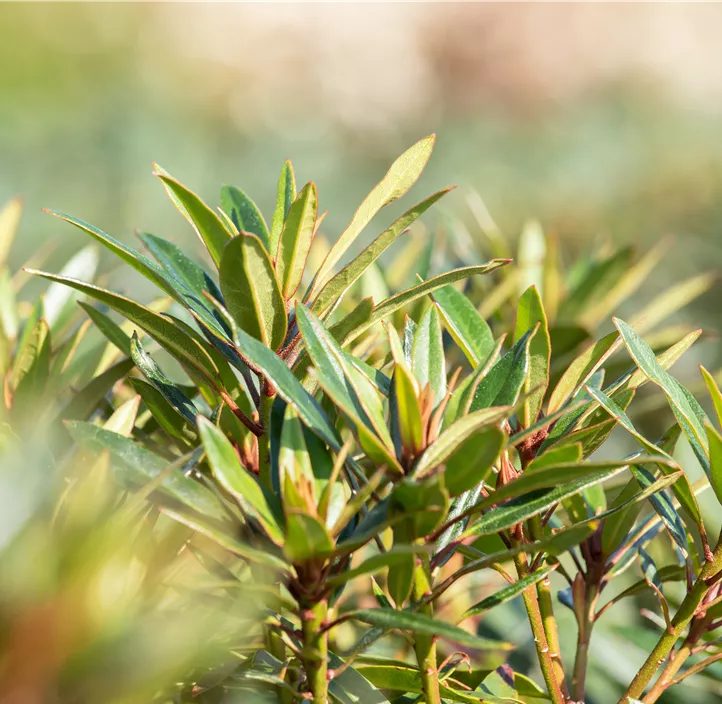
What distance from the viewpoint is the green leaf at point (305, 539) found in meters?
0.34

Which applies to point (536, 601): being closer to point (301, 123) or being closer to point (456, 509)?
point (456, 509)

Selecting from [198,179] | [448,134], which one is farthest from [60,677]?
[448,134]

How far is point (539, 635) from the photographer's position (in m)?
0.48

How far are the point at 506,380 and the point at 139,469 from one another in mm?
191

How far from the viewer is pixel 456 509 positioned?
49 cm

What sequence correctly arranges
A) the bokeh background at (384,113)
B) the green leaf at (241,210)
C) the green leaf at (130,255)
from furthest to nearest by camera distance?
1. the bokeh background at (384,113)
2. the green leaf at (241,210)
3. the green leaf at (130,255)

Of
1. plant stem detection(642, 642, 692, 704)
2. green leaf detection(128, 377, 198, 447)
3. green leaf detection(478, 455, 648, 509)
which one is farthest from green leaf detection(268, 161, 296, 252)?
plant stem detection(642, 642, 692, 704)

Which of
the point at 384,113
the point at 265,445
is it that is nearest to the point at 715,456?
the point at 265,445

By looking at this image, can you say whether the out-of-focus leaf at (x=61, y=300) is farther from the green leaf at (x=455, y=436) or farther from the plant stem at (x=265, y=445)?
the green leaf at (x=455, y=436)

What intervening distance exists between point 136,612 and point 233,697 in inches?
7.0

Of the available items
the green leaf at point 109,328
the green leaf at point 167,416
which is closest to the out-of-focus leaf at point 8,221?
the green leaf at point 109,328

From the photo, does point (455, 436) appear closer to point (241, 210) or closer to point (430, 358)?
point (430, 358)

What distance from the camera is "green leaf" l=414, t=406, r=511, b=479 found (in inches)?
14.5

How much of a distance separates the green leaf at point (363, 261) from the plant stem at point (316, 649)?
167mm
